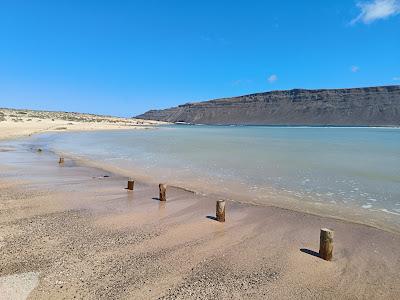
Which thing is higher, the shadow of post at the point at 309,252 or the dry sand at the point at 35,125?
the dry sand at the point at 35,125

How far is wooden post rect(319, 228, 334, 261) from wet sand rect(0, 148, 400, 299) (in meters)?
0.16

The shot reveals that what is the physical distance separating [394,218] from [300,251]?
4314 mm

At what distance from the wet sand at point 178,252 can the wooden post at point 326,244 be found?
164 millimetres

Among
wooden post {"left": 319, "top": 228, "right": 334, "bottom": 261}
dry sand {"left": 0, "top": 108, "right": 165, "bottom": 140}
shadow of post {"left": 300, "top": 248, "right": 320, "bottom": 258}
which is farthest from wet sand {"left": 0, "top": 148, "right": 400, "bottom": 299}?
dry sand {"left": 0, "top": 108, "right": 165, "bottom": 140}

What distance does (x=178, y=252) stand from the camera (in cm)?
680

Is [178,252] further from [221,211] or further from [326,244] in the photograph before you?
[326,244]

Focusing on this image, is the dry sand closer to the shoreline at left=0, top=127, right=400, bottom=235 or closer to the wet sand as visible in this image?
the shoreline at left=0, top=127, right=400, bottom=235

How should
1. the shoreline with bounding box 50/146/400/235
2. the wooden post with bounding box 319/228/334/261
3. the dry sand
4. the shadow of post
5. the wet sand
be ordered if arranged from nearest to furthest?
1. the wet sand
2. the wooden post with bounding box 319/228/334/261
3. the shadow of post
4. the shoreline with bounding box 50/146/400/235
5. the dry sand

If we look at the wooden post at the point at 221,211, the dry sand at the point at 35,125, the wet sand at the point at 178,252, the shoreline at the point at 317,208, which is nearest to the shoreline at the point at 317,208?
the shoreline at the point at 317,208

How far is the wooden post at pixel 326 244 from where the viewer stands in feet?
21.9

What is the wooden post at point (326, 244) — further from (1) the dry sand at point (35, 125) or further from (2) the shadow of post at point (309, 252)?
(1) the dry sand at point (35, 125)

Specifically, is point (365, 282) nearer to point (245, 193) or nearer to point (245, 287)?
point (245, 287)

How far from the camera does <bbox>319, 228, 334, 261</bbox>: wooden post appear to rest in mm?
6680

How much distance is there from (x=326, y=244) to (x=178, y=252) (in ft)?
9.42
